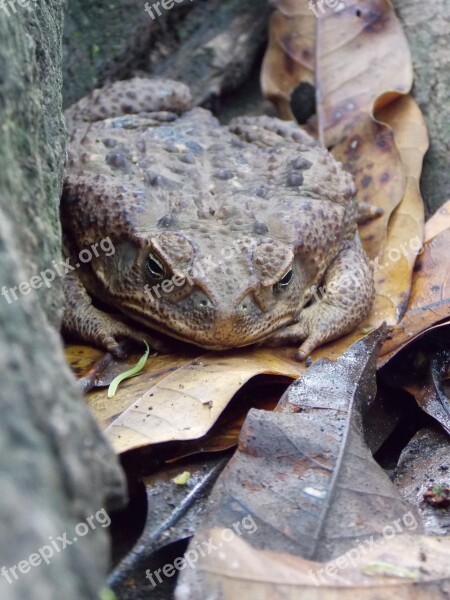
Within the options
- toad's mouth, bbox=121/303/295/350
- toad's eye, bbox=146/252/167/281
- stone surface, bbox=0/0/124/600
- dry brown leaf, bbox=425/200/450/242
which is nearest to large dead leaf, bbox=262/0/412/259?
dry brown leaf, bbox=425/200/450/242

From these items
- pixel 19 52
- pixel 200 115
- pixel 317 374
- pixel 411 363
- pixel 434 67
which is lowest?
pixel 411 363

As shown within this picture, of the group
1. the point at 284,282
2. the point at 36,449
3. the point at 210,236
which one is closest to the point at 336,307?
the point at 284,282

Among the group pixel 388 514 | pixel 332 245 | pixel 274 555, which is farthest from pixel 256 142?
pixel 274 555

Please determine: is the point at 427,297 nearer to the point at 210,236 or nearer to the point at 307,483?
the point at 210,236

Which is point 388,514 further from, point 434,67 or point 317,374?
point 434,67

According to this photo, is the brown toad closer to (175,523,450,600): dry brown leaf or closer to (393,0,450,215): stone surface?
(393,0,450,215): stone surface

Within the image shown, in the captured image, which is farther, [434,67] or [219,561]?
[434,67]

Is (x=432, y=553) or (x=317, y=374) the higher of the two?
(x=317, y=374)
